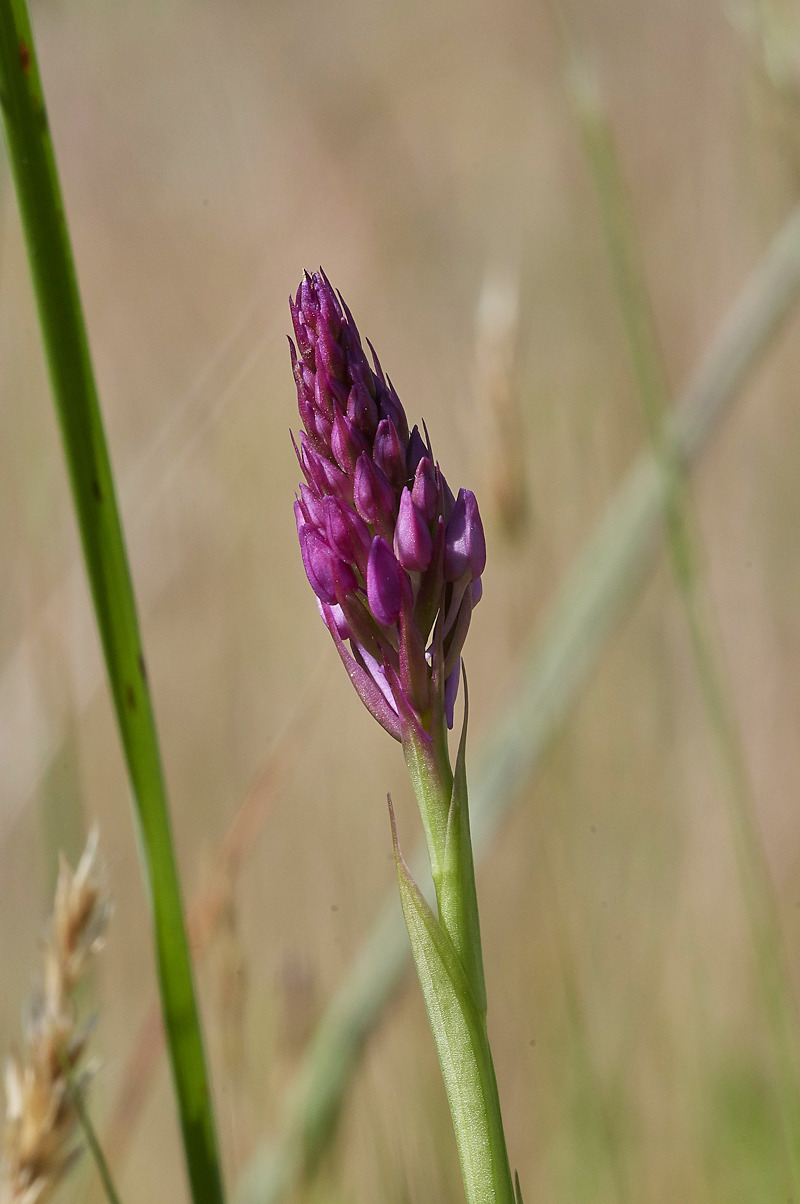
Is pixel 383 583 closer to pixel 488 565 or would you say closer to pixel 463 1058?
pixel 463 1058

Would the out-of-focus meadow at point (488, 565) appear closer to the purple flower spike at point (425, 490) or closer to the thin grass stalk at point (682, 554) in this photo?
the thin grass stalk at point (682, 554)

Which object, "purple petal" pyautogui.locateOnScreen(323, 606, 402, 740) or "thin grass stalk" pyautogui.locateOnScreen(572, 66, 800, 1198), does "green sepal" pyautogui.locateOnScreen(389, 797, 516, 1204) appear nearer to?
"purple petal" pyautogui.locateOnScreen(323, 606, 402, 740)

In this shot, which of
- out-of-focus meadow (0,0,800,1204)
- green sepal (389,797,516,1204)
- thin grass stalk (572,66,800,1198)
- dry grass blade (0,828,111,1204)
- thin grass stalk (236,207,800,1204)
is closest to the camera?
green sepal (389,797,516,1204)

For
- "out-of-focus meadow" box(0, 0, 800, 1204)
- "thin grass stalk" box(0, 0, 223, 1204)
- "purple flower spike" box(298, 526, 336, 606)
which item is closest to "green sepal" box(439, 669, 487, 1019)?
"purple flower spike" box(298, 526, 336, 606)

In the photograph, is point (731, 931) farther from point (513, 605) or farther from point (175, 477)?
point (175, 477)

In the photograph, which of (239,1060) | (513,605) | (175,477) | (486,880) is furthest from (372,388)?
(486,880)

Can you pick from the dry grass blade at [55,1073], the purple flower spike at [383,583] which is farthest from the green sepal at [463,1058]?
the dry grass blade at [55,1073]
